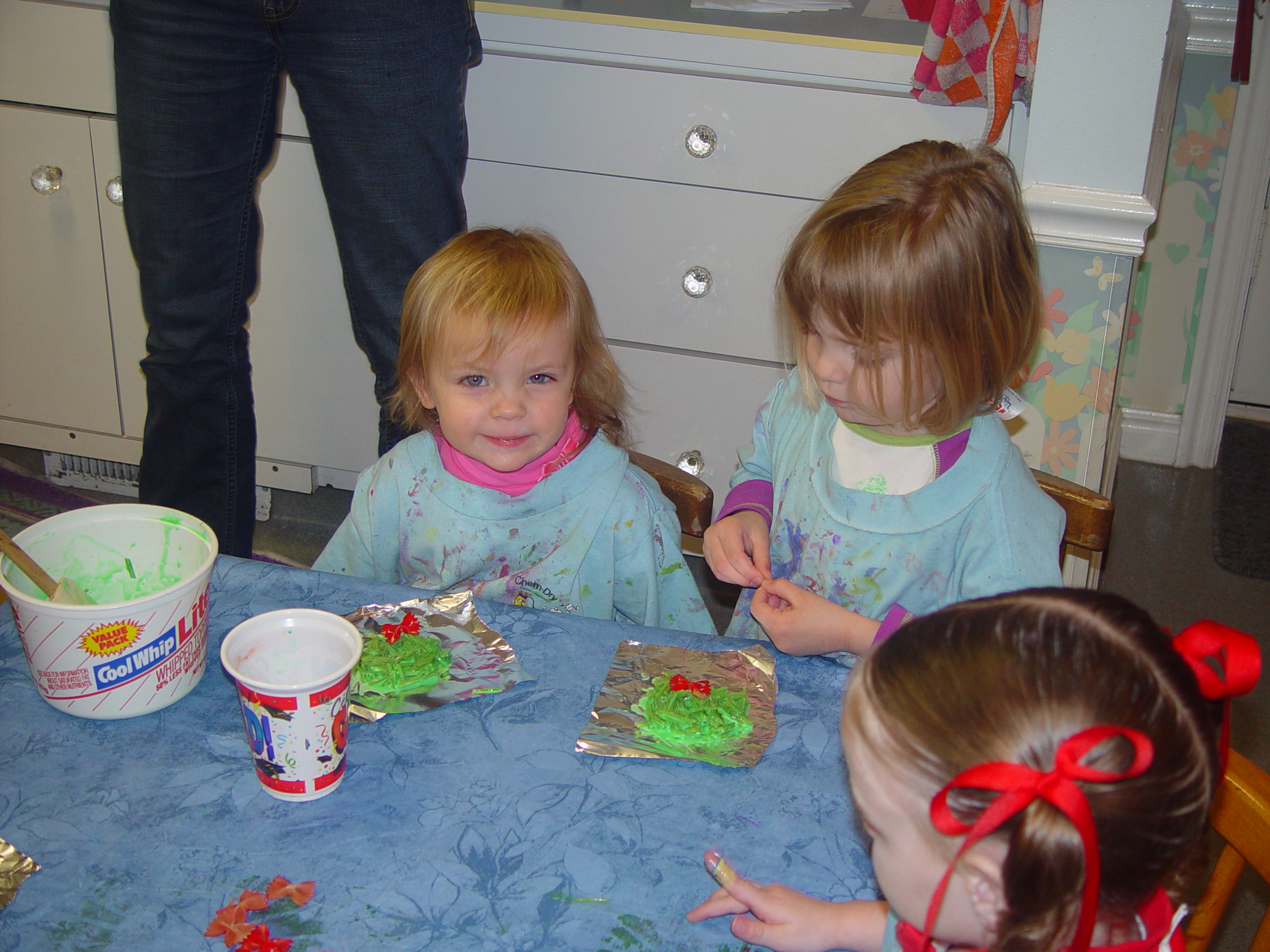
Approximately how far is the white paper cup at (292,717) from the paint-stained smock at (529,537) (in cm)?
43

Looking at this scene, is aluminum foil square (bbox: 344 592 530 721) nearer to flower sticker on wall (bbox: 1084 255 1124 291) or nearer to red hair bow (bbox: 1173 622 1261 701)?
red hair bow (bbox: 1173 622 1261 701)

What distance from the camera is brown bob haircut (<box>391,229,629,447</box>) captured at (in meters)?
1.11

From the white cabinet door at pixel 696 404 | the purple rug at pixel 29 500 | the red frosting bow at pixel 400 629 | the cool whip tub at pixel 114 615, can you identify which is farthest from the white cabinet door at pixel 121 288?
the red frosting bow at pixel 400 629

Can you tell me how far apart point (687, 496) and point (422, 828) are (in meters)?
0.56

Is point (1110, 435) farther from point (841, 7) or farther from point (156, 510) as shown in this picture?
point (156, 510)

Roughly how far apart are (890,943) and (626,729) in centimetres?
24

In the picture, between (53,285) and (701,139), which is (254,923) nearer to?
(701,139)

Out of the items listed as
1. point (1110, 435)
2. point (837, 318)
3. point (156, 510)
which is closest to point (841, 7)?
point (1110, 435)

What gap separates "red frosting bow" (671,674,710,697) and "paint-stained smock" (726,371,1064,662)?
0.67 feet

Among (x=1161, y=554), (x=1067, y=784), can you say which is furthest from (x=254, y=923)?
(x=1161, y=554)

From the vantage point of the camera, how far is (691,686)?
83 centimetres

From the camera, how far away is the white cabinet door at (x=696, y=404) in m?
1.98

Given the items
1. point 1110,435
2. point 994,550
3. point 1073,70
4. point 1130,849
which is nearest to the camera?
point 1130,849

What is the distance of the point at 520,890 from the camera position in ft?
2.13
